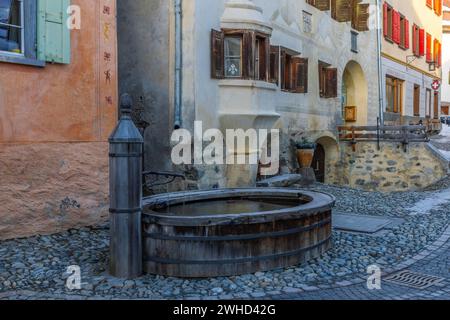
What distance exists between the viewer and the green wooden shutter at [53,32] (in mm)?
6680

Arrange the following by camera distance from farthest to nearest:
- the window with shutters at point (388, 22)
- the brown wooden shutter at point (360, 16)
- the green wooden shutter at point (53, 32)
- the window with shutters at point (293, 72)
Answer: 1. the window with shutters at point (388, 22)
2. the brown wooden shutter at point (360, 16)
3. the window with shutters at point (293, 72)
4. the green wooden shutter at point (53, 32)

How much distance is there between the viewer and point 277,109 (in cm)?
1229

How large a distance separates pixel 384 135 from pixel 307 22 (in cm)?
474

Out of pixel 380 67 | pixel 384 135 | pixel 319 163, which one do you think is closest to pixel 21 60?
pixel 319 163

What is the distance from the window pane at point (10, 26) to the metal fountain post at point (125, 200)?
2.80 meters

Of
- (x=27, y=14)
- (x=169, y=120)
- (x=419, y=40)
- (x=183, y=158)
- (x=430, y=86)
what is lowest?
(x=183, y=158)

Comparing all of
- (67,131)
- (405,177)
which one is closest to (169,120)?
(67,131)

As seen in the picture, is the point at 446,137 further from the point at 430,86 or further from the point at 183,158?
the point at 183,158

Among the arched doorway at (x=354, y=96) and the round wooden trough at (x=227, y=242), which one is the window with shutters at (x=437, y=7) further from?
the round wooden trough at (x=227, y=242)

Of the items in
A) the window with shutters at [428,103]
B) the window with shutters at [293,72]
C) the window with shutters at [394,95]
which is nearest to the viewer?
the window with shutters at [293,72]

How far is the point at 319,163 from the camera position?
16016 mm

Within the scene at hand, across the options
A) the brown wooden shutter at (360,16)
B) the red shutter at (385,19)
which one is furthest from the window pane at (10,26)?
the red shutter at (385,19)

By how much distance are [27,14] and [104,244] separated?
3458 mm

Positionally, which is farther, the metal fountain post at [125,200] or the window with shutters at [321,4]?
the window with shutters at [321,4]
